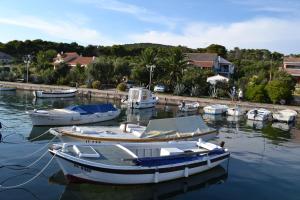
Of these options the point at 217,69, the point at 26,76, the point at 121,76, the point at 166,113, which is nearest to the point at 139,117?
the point at 166,113

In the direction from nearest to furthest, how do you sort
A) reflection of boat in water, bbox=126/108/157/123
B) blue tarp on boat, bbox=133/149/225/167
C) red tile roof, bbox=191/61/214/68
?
blue tarp on boat, bbox=133/149/225/167 → reflection of boat in water, bbox=126/108/157/123 → red tile roof, bbox=191/61/214/68

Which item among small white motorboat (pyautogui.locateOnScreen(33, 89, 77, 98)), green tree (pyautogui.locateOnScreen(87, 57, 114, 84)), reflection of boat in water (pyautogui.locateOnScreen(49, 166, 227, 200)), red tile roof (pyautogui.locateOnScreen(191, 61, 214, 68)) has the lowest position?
reflection of boat in water (pyautogui.locateOnScreen(49, 166, 227, 200))

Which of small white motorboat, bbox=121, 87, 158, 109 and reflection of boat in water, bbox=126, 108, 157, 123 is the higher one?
small white motorboat, bbox=121, 87, 158, 109

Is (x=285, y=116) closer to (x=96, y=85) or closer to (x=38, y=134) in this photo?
(x=38, y=134)

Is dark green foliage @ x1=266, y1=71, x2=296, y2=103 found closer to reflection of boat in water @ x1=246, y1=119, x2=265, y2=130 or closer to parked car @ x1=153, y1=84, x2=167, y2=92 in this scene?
reflection of boat in water @ x1=246, y1=119, x2=265, y2=130

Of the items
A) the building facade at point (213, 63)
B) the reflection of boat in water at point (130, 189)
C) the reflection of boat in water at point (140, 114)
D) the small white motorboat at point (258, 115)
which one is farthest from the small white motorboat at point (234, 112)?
the building facade at point (213, 63)

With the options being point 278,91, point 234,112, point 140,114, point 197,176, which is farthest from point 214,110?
point 197,176

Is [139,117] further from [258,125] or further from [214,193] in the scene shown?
[214,193]

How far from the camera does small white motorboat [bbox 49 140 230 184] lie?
18.3 m

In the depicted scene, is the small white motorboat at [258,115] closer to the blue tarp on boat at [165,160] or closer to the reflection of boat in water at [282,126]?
the reflection of boat in water at [282,126]

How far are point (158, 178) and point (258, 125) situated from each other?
28.0 meters

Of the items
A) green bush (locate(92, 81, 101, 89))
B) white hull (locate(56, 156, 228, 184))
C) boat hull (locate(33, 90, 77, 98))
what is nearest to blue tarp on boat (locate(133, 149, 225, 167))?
white hull (locate(56, 156, 228, 184))

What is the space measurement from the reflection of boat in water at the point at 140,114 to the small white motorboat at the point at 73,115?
13.1 ft

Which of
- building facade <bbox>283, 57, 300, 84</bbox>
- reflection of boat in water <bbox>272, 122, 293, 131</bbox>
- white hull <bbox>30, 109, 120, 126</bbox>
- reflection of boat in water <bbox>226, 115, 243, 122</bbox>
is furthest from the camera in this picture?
building facade <bbox>283, 57, 300, 84</bbox>
